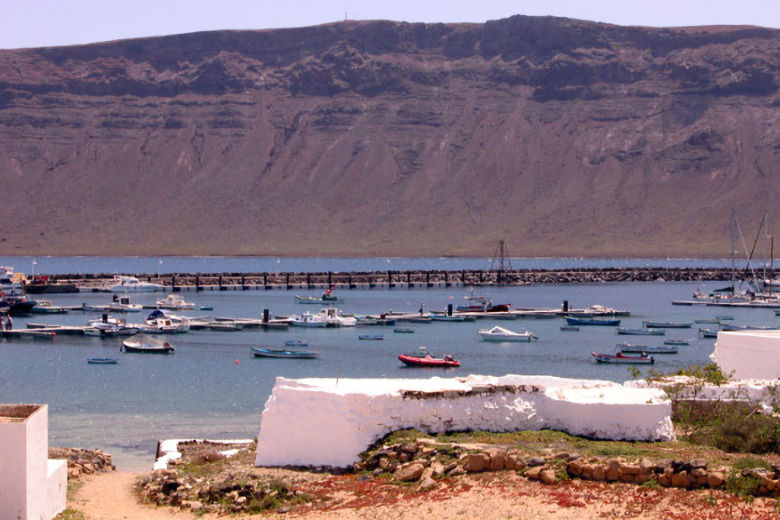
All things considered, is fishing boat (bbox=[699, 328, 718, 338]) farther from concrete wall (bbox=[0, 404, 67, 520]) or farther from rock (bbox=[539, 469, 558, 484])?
concrete wall (bbox=[0, 404, 67, 520])

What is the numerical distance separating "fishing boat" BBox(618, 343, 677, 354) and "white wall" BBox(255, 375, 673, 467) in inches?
1452

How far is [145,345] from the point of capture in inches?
2130

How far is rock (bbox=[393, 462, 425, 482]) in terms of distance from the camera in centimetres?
1539

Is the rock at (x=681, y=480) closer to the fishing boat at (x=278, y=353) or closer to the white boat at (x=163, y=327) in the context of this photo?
the fishing boat at (x=278, y=353)

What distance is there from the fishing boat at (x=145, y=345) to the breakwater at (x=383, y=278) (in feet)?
165

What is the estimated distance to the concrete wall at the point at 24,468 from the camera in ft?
46.7

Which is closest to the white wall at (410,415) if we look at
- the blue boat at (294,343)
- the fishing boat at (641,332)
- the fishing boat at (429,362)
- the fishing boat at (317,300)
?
the fishing boat at (429,362)

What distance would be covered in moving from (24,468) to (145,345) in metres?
40.4

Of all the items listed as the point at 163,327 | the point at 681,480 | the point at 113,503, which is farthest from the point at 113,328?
the point at 681,480

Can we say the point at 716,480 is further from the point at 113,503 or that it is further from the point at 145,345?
the point at 145,345

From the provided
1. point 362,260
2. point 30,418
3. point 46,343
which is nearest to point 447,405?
point 30,418

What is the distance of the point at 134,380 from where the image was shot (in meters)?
43.2

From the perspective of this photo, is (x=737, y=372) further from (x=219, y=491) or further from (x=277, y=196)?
(x=277, y=196)

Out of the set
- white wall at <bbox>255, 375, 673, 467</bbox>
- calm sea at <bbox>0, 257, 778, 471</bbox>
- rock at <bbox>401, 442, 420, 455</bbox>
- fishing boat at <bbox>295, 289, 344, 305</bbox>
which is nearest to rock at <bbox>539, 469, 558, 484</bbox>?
rock at <bbox>401, 442, 420, 455</bbox>
